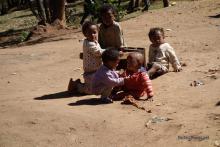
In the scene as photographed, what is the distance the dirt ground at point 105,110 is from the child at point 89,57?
173 mm

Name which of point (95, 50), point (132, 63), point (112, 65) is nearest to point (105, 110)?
point (112, 65)

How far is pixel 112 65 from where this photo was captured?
6.56 metres

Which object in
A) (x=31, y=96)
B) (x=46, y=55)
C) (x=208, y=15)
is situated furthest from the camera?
(x=208, y=15)

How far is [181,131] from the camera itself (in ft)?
16.7

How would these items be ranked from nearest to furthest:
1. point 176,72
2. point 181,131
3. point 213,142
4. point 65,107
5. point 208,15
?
1. point 213,142
2. point 181,131
3. point 65,107
4. point 176,72
5. point 208,15

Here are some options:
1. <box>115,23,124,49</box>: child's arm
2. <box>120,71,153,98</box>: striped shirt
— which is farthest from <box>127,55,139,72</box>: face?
<box>115,23,124,49</box>: child's arm

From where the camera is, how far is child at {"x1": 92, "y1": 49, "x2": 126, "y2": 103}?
21.2ft

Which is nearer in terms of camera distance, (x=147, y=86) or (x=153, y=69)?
(x=147, y=86)

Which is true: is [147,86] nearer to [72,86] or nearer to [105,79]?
[105,79]

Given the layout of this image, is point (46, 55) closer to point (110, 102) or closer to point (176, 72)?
point (176, 72)

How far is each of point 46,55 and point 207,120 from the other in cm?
635

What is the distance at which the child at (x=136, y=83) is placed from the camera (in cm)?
657

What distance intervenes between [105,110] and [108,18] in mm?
2099

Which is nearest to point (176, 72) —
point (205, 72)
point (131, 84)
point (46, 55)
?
point (205, 72)
